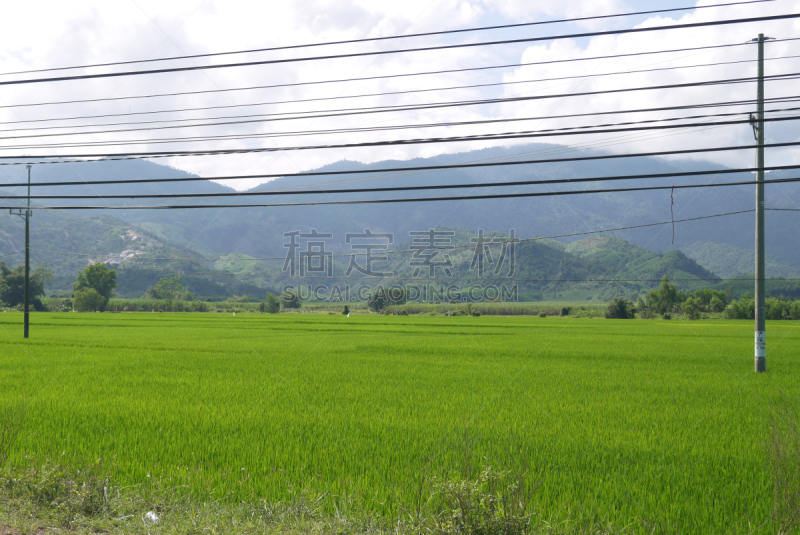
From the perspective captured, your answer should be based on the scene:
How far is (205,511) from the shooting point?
504cm

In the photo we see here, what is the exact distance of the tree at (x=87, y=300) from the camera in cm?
7525

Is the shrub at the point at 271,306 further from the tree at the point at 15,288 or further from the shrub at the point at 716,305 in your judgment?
the shrub at the point at 716,305

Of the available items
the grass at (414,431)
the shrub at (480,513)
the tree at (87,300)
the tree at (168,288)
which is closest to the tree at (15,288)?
the tree at (87,300)

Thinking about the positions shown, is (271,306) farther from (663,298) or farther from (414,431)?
(414,431)

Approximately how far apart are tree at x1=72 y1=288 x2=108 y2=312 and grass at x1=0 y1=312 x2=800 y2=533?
67.8 meters

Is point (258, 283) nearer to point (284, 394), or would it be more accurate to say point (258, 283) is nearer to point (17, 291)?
point (17, 291)

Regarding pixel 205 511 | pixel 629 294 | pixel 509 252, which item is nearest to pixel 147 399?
pixel 205 511

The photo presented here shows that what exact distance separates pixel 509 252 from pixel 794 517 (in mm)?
131760

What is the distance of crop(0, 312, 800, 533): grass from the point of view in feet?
17.9

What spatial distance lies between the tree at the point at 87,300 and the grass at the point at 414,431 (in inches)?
2667

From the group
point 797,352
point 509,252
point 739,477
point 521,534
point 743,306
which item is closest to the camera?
point 521,534

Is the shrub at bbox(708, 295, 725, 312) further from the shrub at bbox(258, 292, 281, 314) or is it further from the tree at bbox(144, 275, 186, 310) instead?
the tree at bbox(144, 275, 186, 310)

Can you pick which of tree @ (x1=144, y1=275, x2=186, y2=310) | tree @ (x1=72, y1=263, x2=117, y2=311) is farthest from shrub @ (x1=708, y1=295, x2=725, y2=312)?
tree @ (x1=72, y1=263, x2=117, y2=311)

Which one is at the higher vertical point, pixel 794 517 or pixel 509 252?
pixel 509 252
